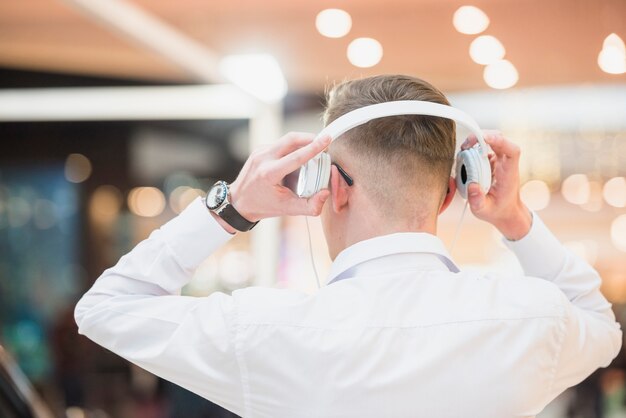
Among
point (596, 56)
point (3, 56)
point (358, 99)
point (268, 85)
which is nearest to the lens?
point (358, 99)

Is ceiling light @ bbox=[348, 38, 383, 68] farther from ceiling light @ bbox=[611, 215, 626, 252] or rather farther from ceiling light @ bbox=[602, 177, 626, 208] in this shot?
ceiling light @ bbox=[611, 215, 626, 252]

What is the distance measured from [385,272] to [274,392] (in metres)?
0.23

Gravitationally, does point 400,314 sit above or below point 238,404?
above

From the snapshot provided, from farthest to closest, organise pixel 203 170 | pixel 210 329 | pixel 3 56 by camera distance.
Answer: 1. pixel 203 170
2. pixel 3 56
3. pixel 210 329

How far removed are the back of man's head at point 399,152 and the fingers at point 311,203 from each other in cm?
9

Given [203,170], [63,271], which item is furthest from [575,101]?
[63,271]

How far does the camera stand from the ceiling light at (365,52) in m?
4.69

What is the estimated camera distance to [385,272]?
1.25 meters

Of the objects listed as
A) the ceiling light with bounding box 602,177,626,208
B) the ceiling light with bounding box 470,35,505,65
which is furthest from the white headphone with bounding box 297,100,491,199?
the ceiling light with bounding box 602,177,626,208

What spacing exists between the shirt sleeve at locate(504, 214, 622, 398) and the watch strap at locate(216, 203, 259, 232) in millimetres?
458

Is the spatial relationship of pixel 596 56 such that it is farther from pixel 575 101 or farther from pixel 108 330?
pixel 108 330

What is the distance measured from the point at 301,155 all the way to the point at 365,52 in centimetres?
381

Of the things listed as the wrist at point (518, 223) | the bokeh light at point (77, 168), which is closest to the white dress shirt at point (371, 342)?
the wrist at point (518, 223)

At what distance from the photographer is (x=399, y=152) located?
4.17 feet
